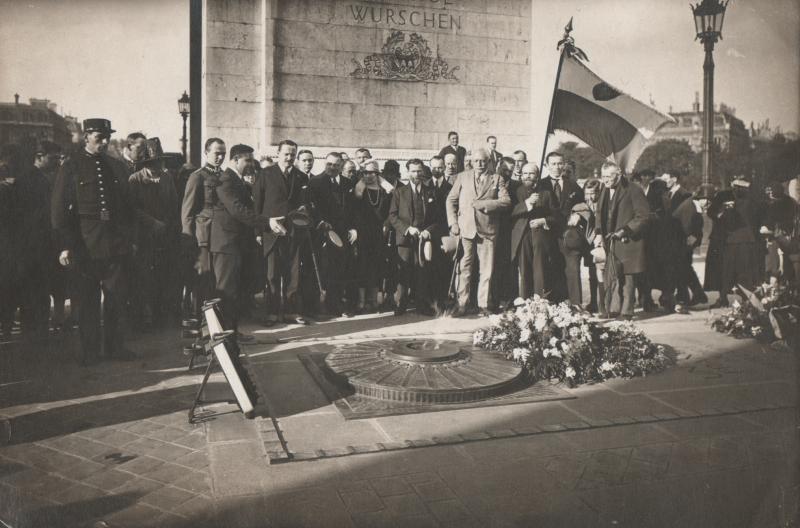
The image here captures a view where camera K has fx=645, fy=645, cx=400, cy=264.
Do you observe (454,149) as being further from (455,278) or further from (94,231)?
(94,231)

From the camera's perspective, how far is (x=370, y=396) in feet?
16.9

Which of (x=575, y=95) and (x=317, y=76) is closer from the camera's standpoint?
(x=575, y=95)

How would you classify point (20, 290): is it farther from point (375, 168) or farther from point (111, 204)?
point (375, 168)

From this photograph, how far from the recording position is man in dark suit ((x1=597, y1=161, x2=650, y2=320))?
861cm

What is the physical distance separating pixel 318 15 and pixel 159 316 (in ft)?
21.6

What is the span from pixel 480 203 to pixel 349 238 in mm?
1897

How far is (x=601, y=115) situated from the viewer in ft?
28.2

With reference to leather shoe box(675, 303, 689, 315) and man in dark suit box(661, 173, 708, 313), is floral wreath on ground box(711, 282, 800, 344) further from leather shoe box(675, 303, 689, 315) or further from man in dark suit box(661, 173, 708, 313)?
man in dark suit box(661, 173, 708, 313)

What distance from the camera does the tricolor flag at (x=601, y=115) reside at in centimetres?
841

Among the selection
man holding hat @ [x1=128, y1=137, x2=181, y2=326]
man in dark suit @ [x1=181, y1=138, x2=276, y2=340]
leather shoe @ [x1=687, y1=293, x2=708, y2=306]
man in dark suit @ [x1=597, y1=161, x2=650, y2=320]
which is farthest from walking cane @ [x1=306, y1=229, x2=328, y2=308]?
leather shoe @ [x1=687, y1=293, x2=708, y2=306]

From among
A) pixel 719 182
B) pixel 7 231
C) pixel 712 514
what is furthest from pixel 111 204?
pixel 719 182

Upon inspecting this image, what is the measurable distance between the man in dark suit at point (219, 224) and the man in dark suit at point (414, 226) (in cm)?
221

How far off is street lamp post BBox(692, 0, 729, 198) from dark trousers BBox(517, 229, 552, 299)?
7.94ft

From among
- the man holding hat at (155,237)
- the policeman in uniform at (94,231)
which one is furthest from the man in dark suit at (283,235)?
the policeman in uniform at (94,231)
